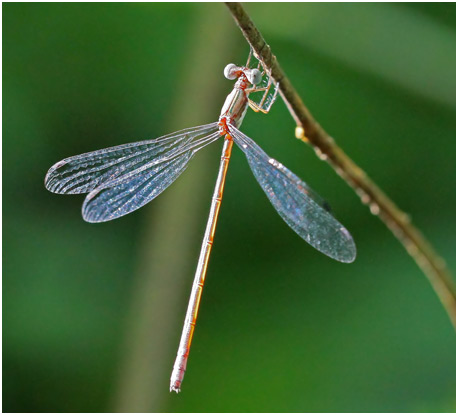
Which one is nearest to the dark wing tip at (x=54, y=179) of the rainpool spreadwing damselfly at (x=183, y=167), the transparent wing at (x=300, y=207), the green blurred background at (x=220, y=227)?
the rainpool spreadwing damselfly at (x=183, y=167)

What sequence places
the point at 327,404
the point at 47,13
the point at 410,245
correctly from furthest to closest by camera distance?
the point at 47,13, the point at 327,404, the point at 410,245

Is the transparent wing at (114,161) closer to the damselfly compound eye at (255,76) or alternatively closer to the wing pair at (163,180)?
the wing pair at (163,180)

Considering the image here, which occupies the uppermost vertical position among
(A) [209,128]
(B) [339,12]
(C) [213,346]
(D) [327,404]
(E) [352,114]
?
(B) [339,12]

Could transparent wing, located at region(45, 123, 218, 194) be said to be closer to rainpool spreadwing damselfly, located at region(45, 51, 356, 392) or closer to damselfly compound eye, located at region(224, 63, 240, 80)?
rainpool spreadwing damselfly, located at region(45, 51, 356, 392)

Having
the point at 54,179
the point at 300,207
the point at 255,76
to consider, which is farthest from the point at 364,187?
the point at 54,179

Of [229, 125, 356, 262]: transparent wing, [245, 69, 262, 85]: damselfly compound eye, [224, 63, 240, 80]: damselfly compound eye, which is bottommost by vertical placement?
[229, 125, 356, 262]: transparent wing

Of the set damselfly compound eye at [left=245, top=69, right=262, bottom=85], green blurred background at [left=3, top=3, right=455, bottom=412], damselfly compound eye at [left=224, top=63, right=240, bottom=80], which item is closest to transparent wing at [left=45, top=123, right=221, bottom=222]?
damselfly compound eye at [left=224, top=63, right=240, bottom=80]

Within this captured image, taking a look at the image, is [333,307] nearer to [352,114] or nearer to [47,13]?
[352,114]

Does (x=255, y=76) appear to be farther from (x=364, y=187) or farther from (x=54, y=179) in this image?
(x=54, y=179)

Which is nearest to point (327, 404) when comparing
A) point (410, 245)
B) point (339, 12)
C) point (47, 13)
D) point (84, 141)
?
point (410, 245)
